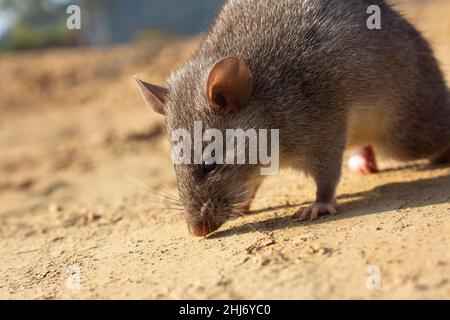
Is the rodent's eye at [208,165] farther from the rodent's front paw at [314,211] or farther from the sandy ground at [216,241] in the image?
the rodent's front paw at [314,211]

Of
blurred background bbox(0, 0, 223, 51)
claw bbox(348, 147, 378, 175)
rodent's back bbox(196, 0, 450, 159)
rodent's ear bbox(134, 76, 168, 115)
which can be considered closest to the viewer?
rodent's back bbox(196, 0, 450, 159)

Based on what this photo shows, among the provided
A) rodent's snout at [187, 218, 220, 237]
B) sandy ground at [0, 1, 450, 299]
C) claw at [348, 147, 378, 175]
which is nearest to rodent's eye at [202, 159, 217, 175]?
rodent's snout at [187, 218, 220, 237]

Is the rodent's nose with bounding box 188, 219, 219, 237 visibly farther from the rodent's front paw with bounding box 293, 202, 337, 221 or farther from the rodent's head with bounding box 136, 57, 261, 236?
the rodent's front paw with bounding box 293, 202, 337, 221

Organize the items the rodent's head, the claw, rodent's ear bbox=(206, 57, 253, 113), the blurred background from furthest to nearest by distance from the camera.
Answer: the blurred background → the claw → the rodent's head → rodent's ear bbox=(206, 57, 253, 113)

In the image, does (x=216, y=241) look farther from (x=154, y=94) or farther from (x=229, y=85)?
(x=154, y=94)

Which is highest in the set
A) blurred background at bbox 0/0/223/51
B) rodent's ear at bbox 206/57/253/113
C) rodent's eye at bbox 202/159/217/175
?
blurred background at bbox 0/0/223/51

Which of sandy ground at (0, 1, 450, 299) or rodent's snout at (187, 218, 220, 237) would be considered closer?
sandy ground at (0, 1, 450, 299)

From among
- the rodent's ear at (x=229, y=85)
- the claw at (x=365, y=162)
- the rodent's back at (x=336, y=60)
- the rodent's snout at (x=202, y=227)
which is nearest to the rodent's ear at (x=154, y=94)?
the rodent's back at (x=336, y=60)

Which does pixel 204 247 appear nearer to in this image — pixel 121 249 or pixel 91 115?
pixel 121 249
